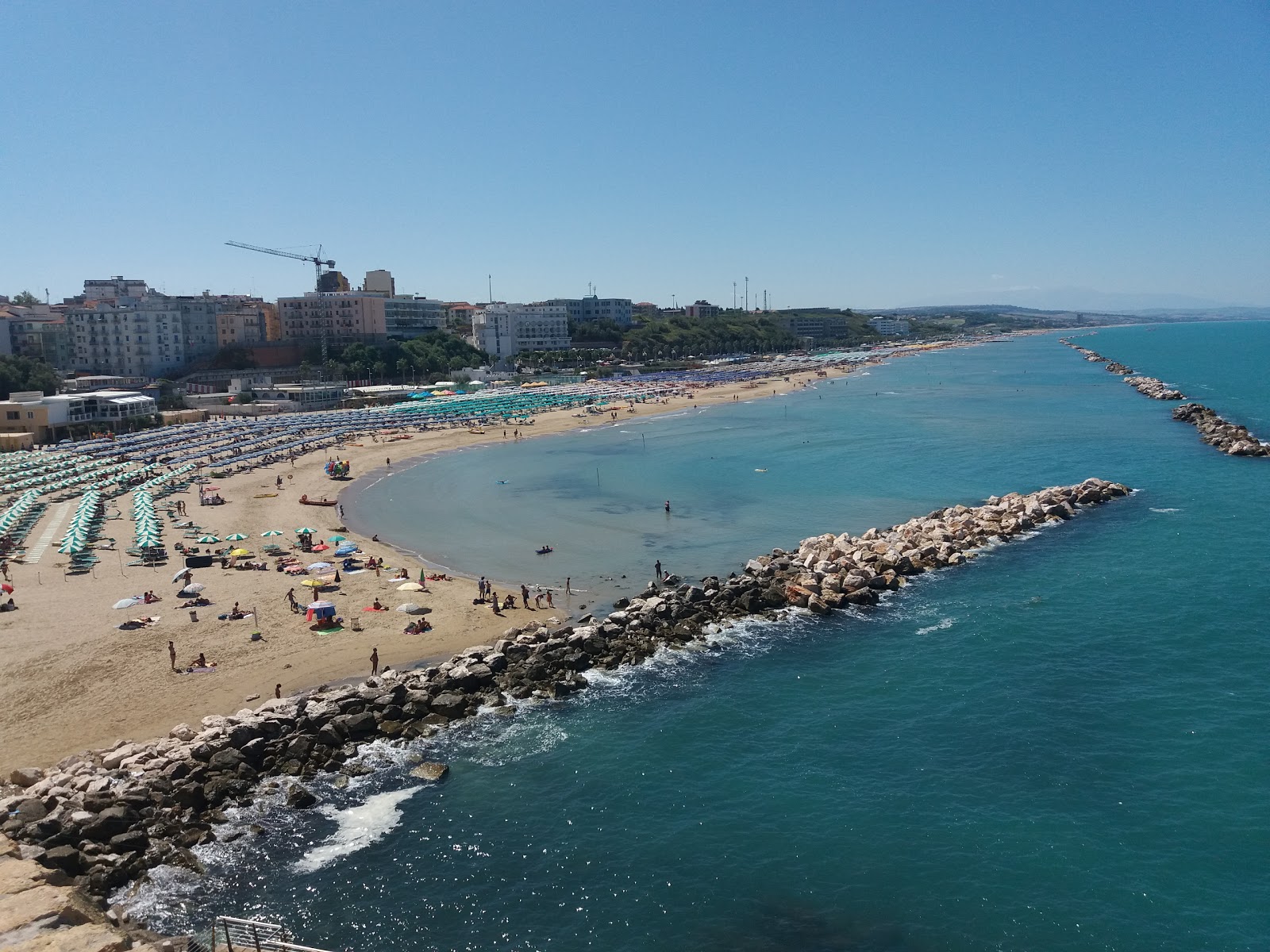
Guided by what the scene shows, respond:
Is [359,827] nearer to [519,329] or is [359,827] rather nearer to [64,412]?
[64,412]

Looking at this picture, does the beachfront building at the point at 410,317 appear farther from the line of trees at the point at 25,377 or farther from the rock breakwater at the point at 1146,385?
the rock breakwater at the point at 1146,385

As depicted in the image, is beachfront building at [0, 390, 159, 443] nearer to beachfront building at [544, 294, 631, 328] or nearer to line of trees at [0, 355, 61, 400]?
line of trees at [0, 355, 61, 400]

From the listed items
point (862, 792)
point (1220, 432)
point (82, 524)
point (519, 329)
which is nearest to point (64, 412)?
point (82, 524)

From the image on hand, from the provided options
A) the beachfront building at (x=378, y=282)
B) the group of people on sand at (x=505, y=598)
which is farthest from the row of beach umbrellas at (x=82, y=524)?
the beachfront building at (x=378, y=282)

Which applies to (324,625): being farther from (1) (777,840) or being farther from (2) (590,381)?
(2) (590,381)

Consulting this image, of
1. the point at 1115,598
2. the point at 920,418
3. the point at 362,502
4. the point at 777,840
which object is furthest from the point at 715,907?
the point at 920,418
